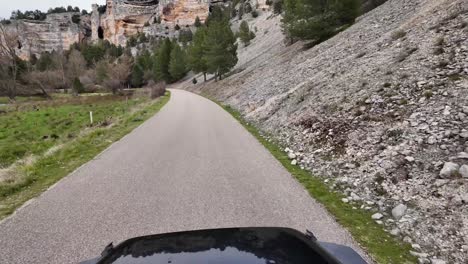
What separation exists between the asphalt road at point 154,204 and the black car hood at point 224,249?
2436mm

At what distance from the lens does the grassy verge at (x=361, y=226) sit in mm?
4562

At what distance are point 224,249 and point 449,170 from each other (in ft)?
18.1

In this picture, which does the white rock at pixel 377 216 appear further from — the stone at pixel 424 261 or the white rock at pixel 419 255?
the stone at pixel 424 261

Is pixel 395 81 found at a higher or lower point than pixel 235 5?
lower

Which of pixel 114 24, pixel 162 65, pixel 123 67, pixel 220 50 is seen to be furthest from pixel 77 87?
pixel 114 24

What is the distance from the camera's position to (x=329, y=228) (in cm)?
536

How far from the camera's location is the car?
238 cm

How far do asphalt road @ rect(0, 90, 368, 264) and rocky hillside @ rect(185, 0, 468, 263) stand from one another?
3.99 ft

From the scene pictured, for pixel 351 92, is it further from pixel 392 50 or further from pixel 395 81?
pixel 392 50

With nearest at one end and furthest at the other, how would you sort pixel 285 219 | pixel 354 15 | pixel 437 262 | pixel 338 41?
pixel 437 262 < pixel 285 219 < pixel 338 41 < pixel 354 15

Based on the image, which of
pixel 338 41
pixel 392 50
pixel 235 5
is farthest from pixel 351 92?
pixel 235 5

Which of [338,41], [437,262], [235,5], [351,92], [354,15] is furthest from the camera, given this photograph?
[235,5]

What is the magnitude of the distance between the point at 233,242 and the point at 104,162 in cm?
871

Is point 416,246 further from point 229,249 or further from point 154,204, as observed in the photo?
point 154,204
